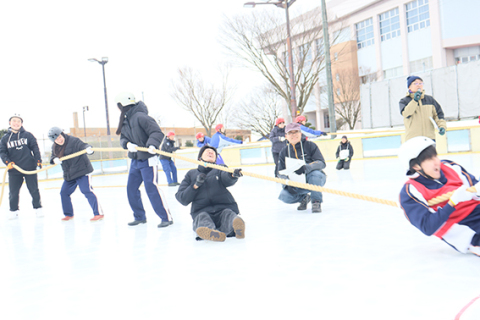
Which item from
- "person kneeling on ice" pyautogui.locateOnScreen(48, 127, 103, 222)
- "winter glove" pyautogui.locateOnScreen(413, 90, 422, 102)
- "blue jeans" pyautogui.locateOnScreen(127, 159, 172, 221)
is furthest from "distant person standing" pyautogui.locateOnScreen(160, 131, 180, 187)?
"winter glove" pyautogui.locateOnScreen(413, 90, 422, 102)

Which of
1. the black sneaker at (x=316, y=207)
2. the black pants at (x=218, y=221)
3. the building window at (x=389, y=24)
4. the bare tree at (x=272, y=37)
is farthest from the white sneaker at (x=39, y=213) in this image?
the building window at (x=389, y=24)

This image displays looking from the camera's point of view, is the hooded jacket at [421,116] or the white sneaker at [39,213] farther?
the white sneaker at [39,213]

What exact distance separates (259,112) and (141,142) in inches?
1071

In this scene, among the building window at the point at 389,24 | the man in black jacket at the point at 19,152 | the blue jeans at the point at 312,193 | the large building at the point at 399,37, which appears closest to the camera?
the blue jeans at the point at 312,193

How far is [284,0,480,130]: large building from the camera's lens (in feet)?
84.3

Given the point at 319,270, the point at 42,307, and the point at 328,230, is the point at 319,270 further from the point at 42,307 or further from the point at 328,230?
the point at 42,307

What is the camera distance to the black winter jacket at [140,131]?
4.92 meters

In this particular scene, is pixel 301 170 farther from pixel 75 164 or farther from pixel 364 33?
pixel 364 33

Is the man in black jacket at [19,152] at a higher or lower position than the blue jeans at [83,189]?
higher

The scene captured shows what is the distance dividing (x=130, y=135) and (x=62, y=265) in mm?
1924

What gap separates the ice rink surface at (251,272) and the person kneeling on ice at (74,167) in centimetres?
87

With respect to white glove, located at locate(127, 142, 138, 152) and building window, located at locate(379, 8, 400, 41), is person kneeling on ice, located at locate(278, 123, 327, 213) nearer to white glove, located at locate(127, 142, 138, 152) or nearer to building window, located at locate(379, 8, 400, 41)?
white glove, located at locate(127, 142, 138, 152)

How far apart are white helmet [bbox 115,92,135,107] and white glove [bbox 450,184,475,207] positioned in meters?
3.77

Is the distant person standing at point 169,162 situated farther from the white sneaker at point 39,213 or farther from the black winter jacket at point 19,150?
the black winter jacket at point 19,150
